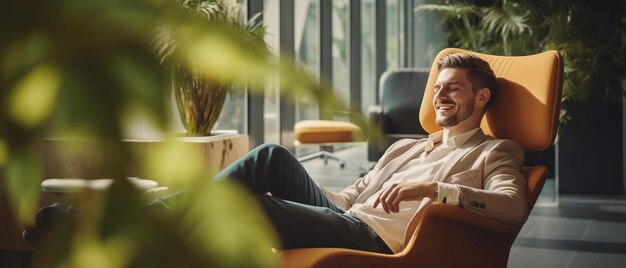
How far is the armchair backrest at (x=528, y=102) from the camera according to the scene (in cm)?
267

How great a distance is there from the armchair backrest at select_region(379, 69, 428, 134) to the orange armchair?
3.61 m

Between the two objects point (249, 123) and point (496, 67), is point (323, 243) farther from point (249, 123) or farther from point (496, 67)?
point (249, 123)

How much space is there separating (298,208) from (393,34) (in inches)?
374

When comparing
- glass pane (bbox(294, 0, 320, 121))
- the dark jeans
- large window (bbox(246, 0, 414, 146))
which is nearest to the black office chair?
large window (bbox(246, 0, 414, 146))

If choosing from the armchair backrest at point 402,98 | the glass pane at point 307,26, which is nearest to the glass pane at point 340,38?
the glass pane at point 307,26

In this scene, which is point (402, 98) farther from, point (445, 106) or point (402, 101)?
point (445, 106)

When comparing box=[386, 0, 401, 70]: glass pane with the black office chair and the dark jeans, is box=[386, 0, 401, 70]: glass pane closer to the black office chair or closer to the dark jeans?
the black office chair

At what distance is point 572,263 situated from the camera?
4.07m

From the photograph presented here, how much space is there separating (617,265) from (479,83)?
1.68 metres

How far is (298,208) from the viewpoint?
7.83 feet

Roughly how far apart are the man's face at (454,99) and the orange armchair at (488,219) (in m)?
0.09

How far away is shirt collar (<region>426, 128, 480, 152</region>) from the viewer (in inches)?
110

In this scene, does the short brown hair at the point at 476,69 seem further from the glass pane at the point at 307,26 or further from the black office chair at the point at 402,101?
the glass pane at the point at 307,26

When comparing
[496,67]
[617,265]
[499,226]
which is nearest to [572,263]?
[617,265]
